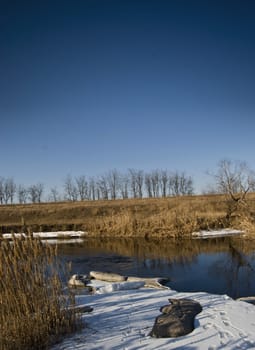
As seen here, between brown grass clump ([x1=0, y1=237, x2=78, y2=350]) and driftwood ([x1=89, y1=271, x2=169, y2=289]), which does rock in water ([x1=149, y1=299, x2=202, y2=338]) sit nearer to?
brown grass clump ([x1=0, y1=237, x2=78, y2=350])

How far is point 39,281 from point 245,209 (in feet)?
64.2

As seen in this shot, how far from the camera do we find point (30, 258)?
4.45 meters

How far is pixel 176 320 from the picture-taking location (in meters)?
4.84

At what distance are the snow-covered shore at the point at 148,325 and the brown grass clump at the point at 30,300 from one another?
0.90 feet

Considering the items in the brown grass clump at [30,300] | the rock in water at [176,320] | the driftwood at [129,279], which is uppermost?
the brown grass clump at [30,300]

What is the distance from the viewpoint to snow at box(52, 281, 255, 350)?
4147 millimetres

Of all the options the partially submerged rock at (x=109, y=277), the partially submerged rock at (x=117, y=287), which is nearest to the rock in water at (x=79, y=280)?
the partially submerged rock at (x=109, y=277)

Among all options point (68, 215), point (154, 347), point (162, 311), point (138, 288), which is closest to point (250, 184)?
point (138, 288)

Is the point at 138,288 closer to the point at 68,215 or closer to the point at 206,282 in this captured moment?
the point at 206,282

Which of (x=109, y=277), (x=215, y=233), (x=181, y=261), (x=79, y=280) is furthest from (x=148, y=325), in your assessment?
A: (x=215, y=233)

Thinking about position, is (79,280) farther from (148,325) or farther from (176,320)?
(176,320)

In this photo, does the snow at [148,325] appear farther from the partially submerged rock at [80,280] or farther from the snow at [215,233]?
the snow at [215,233]

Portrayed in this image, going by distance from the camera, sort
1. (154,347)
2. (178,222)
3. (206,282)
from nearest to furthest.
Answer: (154,347)
(206,282)
(178,222)

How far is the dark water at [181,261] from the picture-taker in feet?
30.1
